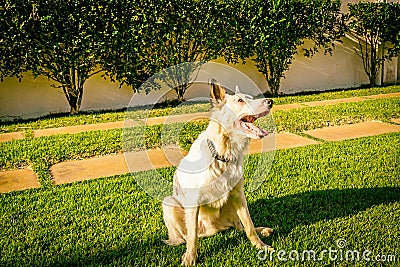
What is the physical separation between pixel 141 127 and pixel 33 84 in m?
3.28

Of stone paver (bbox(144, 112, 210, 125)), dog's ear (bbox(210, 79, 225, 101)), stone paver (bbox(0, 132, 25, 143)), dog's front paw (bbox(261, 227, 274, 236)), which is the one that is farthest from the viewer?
stone paver (bbox(144, 112, 210, 125))

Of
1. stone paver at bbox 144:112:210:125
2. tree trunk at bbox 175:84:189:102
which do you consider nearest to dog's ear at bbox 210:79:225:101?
stone paver at bbox 144:112:210:125

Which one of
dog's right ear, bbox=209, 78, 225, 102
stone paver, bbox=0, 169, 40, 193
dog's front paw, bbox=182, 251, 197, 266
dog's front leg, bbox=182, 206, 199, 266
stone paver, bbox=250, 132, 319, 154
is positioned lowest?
stone paver, bbox=250, 132, 319, 154

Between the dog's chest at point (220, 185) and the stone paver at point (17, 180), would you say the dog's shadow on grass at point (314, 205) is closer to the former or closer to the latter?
the dog's chest at point (220, 185)

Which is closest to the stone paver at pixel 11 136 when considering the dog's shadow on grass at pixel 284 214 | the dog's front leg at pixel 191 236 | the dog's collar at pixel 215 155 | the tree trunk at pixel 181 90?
the tree trunk at pixel 181 90

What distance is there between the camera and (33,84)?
8680 mm

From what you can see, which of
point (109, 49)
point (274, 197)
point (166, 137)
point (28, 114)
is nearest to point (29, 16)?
point (109, 49)

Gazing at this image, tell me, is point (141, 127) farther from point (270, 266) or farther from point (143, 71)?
point (270, 266)

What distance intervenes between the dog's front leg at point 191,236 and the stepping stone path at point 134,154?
3.98ft

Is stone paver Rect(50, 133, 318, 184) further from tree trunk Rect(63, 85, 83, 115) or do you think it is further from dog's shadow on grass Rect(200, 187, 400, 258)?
tree trunk Rect(63, 85, 83, 115)

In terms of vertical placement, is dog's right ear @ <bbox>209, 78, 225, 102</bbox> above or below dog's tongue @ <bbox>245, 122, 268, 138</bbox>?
above

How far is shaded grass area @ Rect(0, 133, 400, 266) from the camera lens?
2.98 m

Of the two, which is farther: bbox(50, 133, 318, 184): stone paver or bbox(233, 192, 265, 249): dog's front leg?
bbox(50, 133, 318, 184): stone paver

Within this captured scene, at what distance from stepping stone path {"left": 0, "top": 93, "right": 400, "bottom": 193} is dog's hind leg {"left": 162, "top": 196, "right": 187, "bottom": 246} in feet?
3.51
